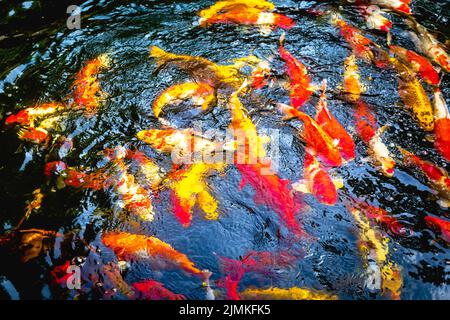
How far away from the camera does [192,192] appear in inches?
202

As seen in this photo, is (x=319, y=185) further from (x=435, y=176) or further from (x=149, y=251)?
(x=149, y=251)

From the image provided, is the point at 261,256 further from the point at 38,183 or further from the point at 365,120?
the point at 38,183

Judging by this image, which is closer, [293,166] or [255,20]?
[293,166]

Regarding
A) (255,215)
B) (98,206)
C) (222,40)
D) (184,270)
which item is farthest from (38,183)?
(222,40)

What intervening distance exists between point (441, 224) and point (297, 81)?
9.47 ft

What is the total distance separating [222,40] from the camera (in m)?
7.21

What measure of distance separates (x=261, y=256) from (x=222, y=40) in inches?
161

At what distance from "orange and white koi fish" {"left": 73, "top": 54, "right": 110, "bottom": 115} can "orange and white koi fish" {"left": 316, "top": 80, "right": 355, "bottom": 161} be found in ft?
10.6

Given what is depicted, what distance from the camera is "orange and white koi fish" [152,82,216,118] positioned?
621 cm

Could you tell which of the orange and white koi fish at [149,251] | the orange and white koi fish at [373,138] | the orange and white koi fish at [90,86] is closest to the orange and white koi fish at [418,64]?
the orange and white koi fish at [373,138]

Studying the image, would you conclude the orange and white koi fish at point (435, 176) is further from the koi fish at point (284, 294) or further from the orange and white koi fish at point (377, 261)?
the koi fish at point (284, 294)

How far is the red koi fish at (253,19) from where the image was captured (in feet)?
24.2

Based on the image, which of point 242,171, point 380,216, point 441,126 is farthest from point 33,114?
point 441,126

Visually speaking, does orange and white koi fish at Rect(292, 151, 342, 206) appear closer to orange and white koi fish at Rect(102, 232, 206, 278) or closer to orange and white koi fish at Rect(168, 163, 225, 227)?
orange and white koi fish at Rect(168, 163, 225, 227)
